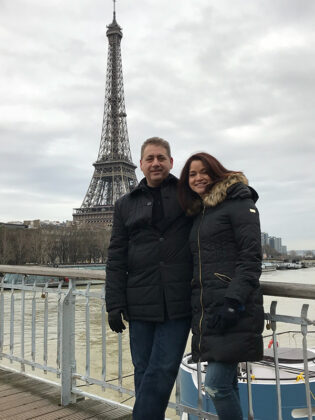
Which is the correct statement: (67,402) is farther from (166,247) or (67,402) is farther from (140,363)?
(166,247)

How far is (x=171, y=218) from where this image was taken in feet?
9.01

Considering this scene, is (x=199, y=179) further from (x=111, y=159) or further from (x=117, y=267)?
(x=111, y=159)

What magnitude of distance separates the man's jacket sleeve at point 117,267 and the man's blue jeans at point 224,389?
0.76 metres

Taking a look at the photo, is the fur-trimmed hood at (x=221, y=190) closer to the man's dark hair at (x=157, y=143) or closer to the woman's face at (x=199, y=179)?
the woman's face at (x=199, y=179)

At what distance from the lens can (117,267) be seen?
113 inches

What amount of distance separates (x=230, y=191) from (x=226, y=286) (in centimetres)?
56

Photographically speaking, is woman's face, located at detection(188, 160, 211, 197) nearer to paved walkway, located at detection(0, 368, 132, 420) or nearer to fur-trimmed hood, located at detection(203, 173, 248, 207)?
fur-trimmed hood, located at detection(203, 173, 248, 207)

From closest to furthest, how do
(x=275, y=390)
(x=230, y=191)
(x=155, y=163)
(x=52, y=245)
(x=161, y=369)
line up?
(x=230, y=191) → (x=161, y=369) → (x=155, y=163) → (x=275, y=390) → (x=52, y=245)

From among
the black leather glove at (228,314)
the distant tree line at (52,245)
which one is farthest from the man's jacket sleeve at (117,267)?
the distant tree line at (52,245)

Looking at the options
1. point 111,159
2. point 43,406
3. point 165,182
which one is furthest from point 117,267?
point 111,159

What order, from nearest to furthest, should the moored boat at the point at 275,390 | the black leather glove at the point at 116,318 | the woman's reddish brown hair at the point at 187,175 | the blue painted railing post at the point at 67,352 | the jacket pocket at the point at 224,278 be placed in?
the jacket pocket at the point at 224,278 → the woman's reddish brown hair at the point at 187,175 → the black leather glove at the point at 116,318 → the blue painted railing post at the point at 67,352 → the moored boat at the point at 275,390

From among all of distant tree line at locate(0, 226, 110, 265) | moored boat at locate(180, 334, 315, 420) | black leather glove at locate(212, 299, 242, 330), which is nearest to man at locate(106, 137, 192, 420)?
black leather glove at locate(212, 299, 242, 330)

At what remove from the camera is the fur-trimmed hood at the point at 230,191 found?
240 cm

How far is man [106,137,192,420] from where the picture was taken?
2.60 metres
